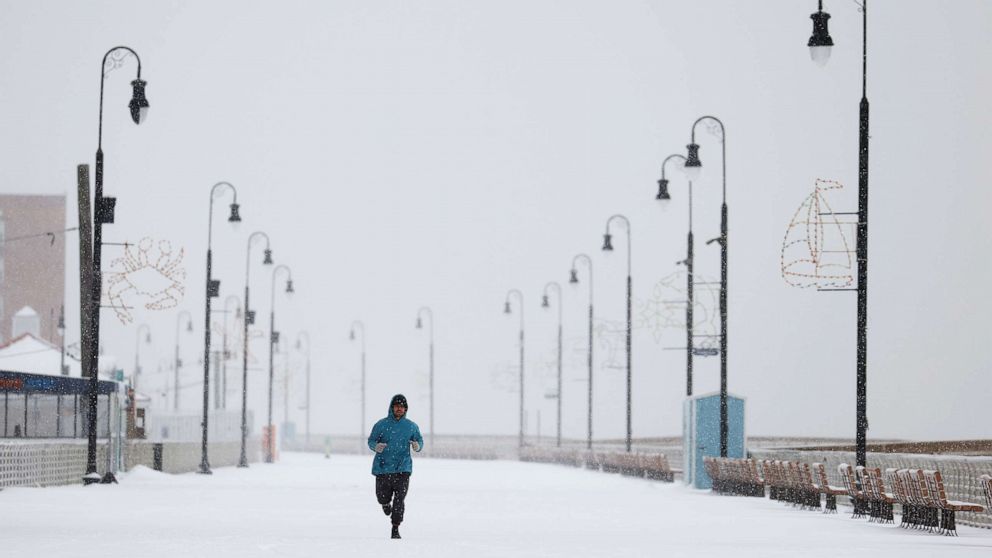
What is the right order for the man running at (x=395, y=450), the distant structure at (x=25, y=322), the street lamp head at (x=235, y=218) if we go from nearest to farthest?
the man running at (x=395, y=450) → the street lamp head at (x=235, y=218) → the distant structure at (x=25, y=322)

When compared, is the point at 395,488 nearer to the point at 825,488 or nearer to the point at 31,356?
the point at 825,488

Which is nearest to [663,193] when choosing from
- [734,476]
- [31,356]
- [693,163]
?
[693,163]

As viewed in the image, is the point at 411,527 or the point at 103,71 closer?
the point at 411,527

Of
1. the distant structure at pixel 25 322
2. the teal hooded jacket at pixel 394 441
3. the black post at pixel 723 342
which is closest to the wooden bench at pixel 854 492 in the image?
the teal hooded jacket at pixel 394 441

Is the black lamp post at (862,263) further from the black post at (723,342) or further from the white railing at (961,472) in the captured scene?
the black post at (723,342)

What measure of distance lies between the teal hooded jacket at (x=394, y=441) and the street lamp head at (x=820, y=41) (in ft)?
32.5

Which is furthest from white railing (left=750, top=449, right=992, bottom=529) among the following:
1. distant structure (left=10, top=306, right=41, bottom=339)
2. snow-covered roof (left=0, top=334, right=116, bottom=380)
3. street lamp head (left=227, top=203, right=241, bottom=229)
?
distant structure (left=10, top=306, right=41, bottom=339)

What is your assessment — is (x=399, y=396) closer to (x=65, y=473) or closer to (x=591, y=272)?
(x=65, y=473)

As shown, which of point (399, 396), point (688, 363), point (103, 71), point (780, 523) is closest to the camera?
point (399, 396)

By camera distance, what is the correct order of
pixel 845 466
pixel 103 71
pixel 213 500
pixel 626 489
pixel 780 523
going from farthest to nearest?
pixel 626 489 < pixel 103 71 < pixel 213 500 < pixel 845 466 < pixel 780 523

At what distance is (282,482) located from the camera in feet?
160

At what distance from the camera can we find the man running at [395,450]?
2127 cm

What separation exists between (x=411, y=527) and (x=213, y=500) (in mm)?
10586

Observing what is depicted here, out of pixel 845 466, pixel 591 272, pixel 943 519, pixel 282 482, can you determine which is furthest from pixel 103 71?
pixel 591 272
